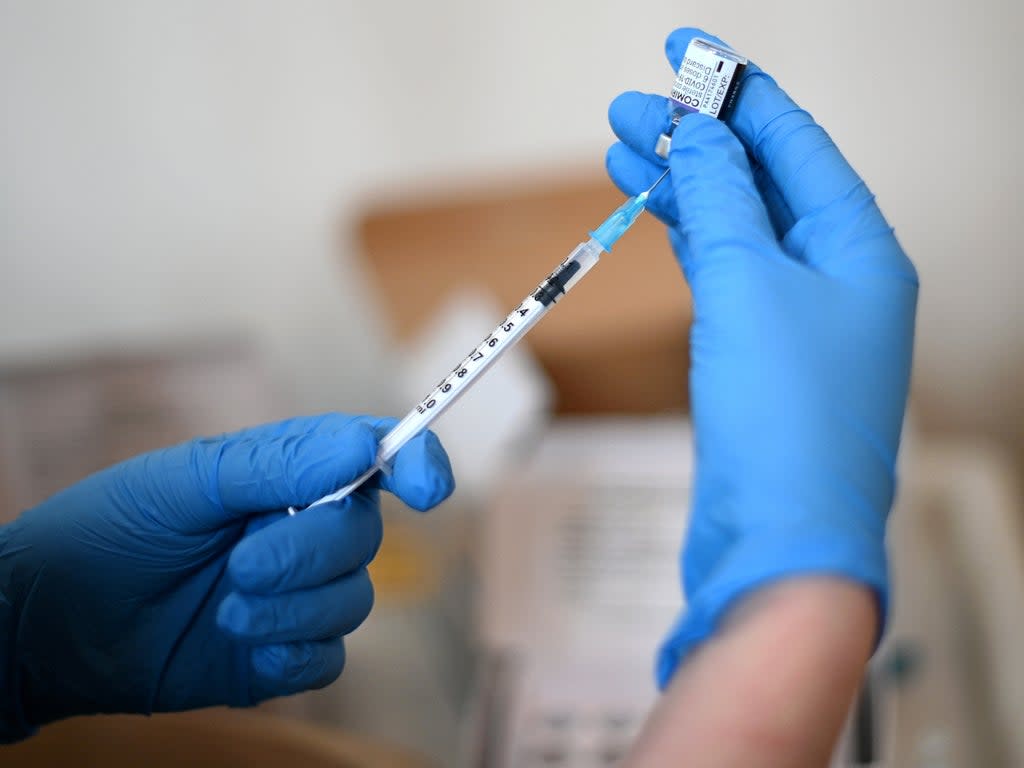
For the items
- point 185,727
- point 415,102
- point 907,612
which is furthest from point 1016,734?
point 415,102

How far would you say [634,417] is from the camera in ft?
4.58

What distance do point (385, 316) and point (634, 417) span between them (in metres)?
0.43

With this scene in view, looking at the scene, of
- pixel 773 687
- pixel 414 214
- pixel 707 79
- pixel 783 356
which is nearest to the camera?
pixel 773 687

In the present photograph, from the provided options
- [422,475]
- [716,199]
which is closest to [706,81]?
[716,199]

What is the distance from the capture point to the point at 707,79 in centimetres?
67

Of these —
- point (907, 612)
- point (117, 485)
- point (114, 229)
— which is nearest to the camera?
point (117, 485)

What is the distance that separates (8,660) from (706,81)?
2.30 ft

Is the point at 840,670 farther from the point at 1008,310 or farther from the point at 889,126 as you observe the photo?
the point at 1008,310

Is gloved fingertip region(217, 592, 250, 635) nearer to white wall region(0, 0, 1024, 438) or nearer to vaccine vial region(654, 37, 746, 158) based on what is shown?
vaccine vial region(654, 37, 746, 158)

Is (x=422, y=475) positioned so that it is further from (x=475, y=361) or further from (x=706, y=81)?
(x=706, y=81)

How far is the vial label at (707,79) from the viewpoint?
66 cm

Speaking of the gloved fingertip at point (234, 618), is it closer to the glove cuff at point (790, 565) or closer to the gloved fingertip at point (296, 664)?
the gloved fingertip at point (296, 664)

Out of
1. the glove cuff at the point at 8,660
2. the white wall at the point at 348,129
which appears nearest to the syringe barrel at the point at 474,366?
the glove cuff at the point at 8,660

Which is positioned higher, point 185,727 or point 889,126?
point 889,126
